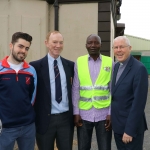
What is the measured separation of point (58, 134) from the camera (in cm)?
289

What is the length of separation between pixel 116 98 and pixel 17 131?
1.19 m

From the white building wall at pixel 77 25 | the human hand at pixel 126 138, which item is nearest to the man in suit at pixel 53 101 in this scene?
the human hand at pixel 126 138

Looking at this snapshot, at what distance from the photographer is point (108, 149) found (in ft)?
9.71

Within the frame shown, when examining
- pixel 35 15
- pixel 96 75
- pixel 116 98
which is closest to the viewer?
pixel 116 98

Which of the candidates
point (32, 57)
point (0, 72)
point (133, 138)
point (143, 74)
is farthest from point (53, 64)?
point (32, 57)

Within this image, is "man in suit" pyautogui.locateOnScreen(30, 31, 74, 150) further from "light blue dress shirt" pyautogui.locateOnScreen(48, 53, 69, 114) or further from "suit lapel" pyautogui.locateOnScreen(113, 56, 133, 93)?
"suit lapel" pyautogui.locateOnScreen(113, 56, 133, 93)

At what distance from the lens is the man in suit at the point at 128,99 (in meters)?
2.41

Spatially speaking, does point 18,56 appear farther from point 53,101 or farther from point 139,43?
point 139,43

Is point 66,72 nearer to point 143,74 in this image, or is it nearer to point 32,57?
point 143,74

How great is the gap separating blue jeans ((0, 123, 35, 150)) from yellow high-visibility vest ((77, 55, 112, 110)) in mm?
750

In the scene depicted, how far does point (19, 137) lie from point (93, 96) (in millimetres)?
1028

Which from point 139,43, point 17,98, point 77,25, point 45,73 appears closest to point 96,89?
point 45,73

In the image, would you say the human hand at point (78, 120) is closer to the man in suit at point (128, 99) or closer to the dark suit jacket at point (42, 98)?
the dark suit jacket at point (42, 98)

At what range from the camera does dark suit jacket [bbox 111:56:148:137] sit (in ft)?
7.90
